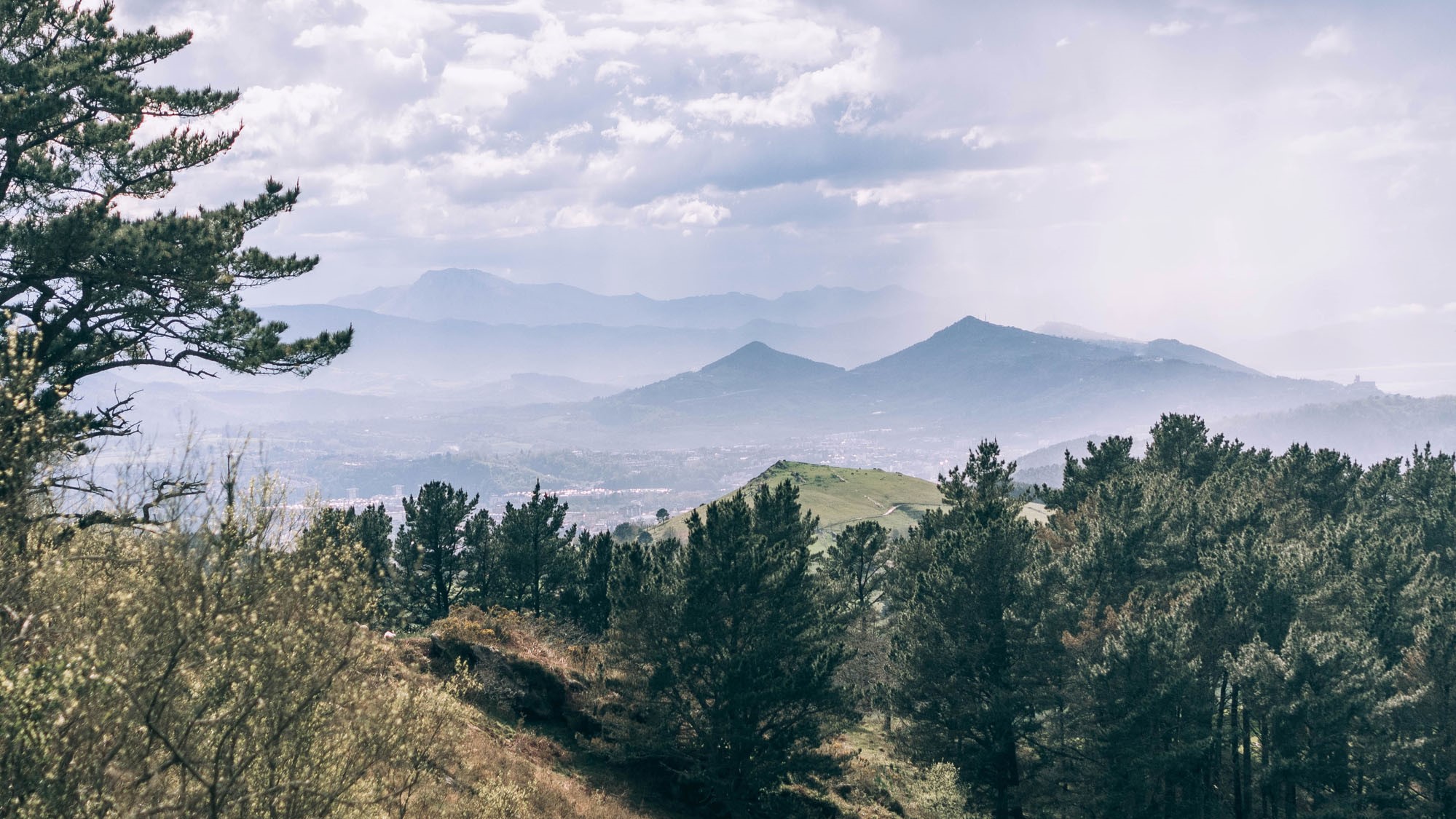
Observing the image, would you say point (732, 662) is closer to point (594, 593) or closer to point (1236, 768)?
point (594, 593)

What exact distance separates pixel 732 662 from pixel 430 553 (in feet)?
130

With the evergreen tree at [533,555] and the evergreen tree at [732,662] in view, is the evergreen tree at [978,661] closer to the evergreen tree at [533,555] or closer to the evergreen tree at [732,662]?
the evergreen tree at [732,662]

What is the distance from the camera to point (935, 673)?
42.8m

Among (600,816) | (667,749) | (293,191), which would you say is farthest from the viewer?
(667,749)

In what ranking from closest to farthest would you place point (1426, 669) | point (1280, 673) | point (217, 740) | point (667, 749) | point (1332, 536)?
point (217, 740)
point (667, 749)
point (1280, 673)
point (1426, 669)
point (1332, 536)

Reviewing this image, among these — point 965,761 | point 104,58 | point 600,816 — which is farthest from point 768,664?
point 104,58

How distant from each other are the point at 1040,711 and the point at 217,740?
42.4 meters

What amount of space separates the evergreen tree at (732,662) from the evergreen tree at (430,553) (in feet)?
Result: 105

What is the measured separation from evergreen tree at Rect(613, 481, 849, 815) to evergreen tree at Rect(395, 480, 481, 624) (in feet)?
105

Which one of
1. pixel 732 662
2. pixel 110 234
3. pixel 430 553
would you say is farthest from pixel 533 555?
pixel 110 234

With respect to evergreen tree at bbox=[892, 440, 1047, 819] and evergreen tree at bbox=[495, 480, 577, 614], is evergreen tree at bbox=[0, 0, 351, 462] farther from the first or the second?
evergreen tree at bbox=[495, 480, 577, 614]

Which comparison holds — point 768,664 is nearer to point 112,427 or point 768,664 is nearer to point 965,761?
point 965,761

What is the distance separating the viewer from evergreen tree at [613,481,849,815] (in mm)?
33688

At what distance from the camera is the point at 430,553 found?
64250mm
